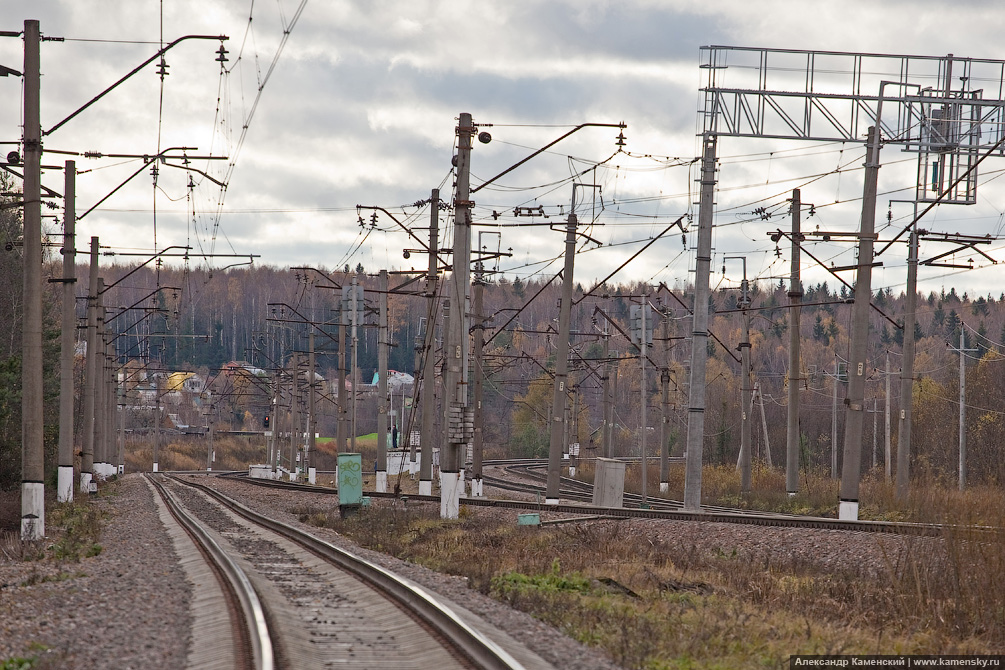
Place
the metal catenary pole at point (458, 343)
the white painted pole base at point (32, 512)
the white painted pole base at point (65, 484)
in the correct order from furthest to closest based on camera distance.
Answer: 1. the white painted pole base at point (65, 484)
2. the metal catenary pole at point (458, 343)
3. the white painted pole base at point (32, 512)

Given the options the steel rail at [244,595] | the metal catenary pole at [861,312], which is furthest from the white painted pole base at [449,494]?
the metal catenary pole at [861,312]

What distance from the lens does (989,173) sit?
93.7 ft

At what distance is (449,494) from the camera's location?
2827cm

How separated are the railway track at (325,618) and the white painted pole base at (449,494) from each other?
8555 mm

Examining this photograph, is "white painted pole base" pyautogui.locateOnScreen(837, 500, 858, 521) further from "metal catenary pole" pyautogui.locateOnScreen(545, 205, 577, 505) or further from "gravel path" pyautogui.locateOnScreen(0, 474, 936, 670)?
"metal catenary pole" pyautogui.locateOnScreen(545, 205, 577, 505)

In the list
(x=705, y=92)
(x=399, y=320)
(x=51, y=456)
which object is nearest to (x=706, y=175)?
(x=705, y=92)

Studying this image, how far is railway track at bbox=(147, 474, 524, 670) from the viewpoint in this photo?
394 inches

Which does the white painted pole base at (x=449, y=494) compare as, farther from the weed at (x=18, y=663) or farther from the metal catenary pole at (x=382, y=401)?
the weed at (x=18, y=663)

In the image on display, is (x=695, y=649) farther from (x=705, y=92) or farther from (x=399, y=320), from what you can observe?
(x=399, y=320)

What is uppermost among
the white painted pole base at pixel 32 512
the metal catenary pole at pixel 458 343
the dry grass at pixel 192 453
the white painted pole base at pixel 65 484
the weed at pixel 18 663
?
the metal catenary pole at pixel 458 343

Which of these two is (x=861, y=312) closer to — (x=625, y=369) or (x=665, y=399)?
(x=665, y=399)

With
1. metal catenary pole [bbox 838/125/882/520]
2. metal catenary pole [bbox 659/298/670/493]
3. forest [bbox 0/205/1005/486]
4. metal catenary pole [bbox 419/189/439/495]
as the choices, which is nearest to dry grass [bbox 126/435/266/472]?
forest [bbox 0/205/1005/486]

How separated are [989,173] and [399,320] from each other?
172739mm

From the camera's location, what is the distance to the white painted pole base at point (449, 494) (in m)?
28.1
